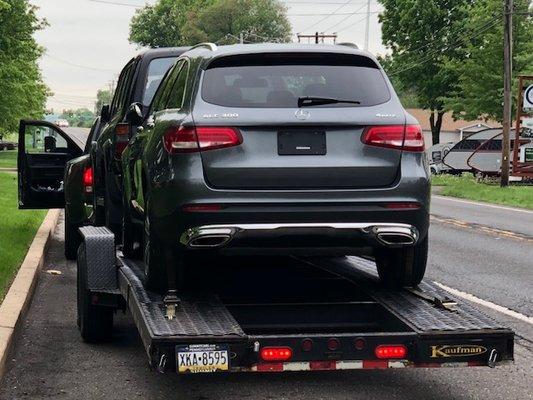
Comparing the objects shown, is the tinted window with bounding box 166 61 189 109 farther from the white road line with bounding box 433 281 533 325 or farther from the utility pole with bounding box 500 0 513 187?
the utility pole with bounding box 500 0 513 187

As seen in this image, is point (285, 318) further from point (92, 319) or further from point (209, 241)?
point (92, 319)

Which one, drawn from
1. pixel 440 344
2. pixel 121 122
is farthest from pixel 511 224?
pixel 440 344

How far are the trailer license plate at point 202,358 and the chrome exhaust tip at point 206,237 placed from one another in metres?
0.75

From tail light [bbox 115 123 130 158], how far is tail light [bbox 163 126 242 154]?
3.05 m

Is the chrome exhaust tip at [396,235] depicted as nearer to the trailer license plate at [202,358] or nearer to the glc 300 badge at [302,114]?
the glc 300 badge at [302,114]

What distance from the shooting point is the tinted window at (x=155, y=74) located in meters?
9.09

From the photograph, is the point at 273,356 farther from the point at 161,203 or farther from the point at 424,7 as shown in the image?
the point at 424,7

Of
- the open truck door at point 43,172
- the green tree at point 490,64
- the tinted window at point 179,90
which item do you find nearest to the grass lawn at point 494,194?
the open truck door at point 43,172

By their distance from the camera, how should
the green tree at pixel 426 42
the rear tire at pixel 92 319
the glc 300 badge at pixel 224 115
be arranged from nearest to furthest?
the glc 300 badge at pixel 224 115 < the rear tire at pixel 92 319 < the green tree at pixel 426 42

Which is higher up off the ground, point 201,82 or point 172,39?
point 172,39

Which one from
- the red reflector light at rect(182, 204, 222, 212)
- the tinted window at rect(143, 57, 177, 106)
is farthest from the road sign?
the red reflector light at rect(182, 204, 222, 212)

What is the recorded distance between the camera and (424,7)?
209ft

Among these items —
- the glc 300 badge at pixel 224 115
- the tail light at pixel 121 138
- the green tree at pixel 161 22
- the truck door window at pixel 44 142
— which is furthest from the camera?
the green tree at pixel 161 22

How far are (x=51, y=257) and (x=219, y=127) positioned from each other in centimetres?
773
